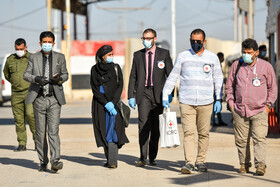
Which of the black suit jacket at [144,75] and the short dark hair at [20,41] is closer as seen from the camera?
the black suit jacket at [144,75]

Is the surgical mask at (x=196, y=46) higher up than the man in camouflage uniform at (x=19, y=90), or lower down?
higher up

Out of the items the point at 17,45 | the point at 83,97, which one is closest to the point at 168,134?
the point at 17,45

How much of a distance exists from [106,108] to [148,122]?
674 mm

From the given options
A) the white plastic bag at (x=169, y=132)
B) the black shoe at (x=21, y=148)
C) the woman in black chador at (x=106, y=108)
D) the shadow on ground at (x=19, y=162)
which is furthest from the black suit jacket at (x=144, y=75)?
the black shoe at (x=21, y=148)

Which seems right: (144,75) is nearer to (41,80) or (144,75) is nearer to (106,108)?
(106,108)

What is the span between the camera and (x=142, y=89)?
9312 millimetres

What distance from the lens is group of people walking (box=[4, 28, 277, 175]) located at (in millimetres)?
8242

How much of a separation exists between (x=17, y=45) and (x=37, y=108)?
8.91ft

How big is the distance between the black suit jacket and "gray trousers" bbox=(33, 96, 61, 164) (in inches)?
44.2

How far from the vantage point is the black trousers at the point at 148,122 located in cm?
930

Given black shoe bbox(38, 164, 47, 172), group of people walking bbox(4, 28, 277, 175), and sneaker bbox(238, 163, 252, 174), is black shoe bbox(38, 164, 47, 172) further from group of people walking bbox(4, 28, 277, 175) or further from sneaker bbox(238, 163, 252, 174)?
sneaker bbox(238, 163, 252, 174)

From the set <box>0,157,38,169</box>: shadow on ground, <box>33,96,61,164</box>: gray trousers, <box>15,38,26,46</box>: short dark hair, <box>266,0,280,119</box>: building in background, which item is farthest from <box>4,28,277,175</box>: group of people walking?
<box>266,0,280,119</box>: building in background

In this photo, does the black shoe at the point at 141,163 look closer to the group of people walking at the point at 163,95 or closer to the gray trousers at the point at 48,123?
the group of people walking at the point at 163,95

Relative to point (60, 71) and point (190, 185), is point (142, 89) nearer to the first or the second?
point (60, 71)
